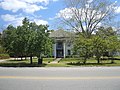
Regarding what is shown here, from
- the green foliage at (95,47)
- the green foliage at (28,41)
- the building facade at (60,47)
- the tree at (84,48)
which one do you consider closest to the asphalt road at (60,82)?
the green foliage at (28,41)

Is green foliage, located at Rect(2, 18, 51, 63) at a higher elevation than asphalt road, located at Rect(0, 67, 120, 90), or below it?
higher

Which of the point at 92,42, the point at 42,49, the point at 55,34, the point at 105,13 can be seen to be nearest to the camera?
the point at 42,49

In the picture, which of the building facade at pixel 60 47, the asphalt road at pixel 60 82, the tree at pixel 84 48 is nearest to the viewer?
the asphalt road at pixel 60 82

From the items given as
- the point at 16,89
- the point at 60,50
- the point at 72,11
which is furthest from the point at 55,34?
the point at 16,89

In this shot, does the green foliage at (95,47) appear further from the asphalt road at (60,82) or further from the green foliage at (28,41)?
the asphalt road at (60,82)

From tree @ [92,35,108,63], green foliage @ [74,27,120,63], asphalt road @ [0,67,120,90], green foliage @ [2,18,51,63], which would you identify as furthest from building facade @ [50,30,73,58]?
asphalt road @ [0,67,120,90]

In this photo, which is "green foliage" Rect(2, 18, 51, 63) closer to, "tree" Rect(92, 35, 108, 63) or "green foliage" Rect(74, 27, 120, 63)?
"green foliage" Rect(74, 27, 120, 63)

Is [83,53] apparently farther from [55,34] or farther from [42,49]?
[55,34]

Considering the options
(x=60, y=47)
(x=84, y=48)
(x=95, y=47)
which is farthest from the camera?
(x=60, y=47)

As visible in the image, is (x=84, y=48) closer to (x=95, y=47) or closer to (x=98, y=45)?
(x=95, y=47)

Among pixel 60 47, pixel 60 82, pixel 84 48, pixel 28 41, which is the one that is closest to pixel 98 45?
pixel 84 48

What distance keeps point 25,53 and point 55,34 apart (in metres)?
38.7

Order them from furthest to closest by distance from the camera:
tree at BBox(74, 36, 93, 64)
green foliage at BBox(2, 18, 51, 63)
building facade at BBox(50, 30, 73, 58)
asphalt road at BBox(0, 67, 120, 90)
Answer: building facade at BBox(50, 30, 73, 58), tree at BBox(74, 36, 93, 64), green foliage at BBox(2, 18, 51, 63), asphalt road at BBox(0, 67, 120, 90)

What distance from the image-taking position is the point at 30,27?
37.8 m
